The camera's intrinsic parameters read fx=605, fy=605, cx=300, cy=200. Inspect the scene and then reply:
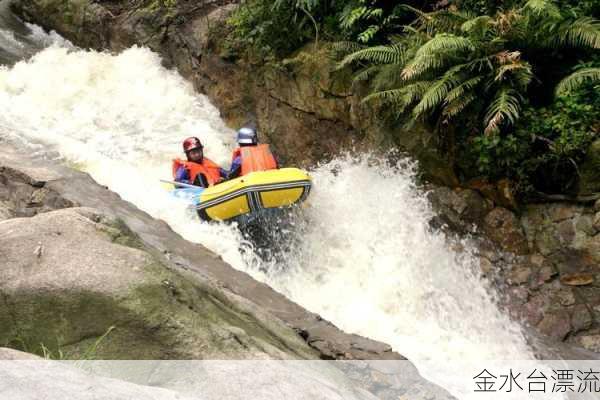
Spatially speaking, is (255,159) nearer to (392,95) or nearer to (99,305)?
(392,95)

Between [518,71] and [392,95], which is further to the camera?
[392,95]

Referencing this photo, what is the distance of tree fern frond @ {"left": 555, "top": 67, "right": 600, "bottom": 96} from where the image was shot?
20.8ft

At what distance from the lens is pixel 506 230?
291 inches

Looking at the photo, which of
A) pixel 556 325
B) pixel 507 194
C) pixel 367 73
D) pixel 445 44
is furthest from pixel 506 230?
pixel 367 73

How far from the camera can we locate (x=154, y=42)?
43.2 ft

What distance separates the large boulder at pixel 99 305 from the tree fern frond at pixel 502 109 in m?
3.97

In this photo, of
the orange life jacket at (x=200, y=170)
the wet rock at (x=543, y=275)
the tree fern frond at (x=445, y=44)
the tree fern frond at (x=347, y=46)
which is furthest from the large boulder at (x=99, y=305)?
the tree fern frond at (x=347, y=46)

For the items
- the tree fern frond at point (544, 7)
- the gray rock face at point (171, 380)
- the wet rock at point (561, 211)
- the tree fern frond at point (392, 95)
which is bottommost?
the gray rock face at point (171, 380)

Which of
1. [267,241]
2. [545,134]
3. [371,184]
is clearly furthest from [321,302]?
[545,134]

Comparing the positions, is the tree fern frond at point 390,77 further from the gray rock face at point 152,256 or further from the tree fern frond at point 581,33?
the gray rock face at point 152,256

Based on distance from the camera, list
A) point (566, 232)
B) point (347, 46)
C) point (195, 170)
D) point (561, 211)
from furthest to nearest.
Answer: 1. point (195, 170)
2. point (347, 46)
3. point (561, 211)
4. point (566, 232)

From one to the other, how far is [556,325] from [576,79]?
2.71m

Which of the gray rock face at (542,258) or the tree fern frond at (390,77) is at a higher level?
the tree fern frond at (390,77)

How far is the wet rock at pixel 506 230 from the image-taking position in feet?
23.9
